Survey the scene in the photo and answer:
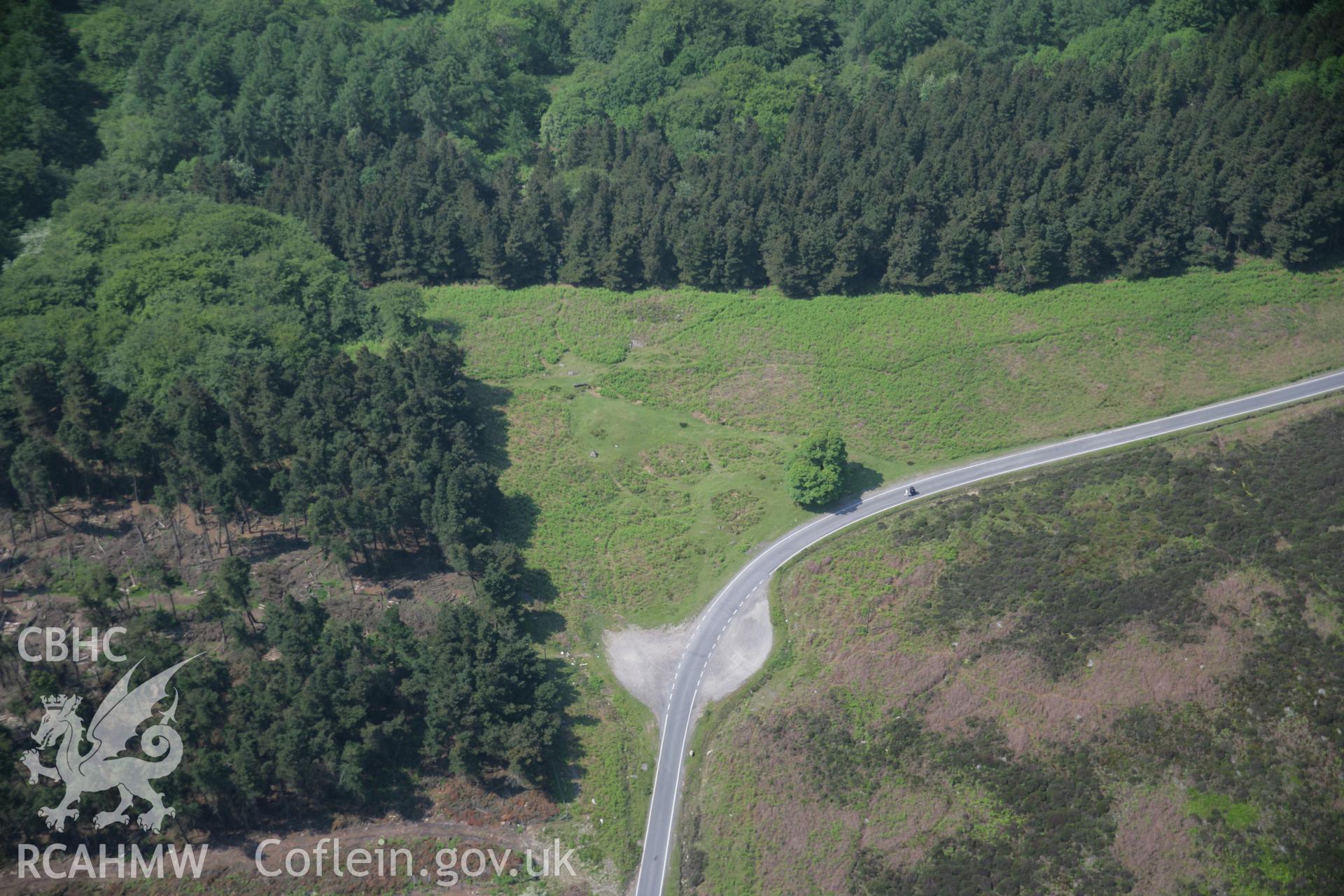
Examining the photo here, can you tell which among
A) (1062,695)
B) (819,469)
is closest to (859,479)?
(819,469)

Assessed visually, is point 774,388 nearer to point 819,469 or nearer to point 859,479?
point 859,479

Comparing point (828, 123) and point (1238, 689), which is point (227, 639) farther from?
point (828, 123)

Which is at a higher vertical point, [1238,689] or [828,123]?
[828,123]

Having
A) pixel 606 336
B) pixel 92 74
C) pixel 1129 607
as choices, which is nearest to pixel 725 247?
pixel 606 336

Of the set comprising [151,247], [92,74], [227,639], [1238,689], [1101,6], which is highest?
[1101,6]

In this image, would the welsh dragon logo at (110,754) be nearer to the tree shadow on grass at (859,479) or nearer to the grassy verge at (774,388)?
the grassy verge at (774,388)

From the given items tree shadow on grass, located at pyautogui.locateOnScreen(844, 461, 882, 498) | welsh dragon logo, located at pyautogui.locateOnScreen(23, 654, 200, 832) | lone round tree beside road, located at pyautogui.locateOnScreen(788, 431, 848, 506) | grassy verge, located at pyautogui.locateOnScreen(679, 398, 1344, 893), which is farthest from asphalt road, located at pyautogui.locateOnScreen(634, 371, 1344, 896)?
welsh dragon logo, located at pyautogui.locateOnScreen(23, 654, 200, 832)

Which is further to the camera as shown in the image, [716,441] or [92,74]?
[92,74]

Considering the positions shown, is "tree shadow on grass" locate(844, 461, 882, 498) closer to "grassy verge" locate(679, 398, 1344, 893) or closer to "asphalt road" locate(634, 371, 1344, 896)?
"asphalt road" locate(634, 371, 1344, 896)
